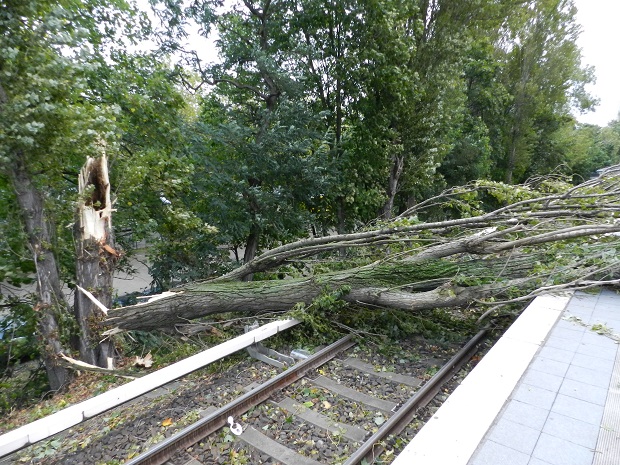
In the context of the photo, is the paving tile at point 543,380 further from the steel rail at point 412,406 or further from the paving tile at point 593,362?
the steel rail at point 412,406

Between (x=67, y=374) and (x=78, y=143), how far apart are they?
11.1 feet

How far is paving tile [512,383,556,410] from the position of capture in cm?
260

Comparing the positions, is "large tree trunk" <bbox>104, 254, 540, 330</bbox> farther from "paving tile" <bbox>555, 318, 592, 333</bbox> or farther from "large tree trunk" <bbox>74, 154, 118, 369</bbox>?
"paving tile" <bbox>555, 318, 592, 333</bbox>

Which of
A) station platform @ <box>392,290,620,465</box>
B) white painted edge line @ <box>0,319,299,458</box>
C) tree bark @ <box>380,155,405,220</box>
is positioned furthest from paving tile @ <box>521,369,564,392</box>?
tree bark @ <box>380,155,405,220</box>

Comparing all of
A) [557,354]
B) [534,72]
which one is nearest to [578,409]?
[557,354]

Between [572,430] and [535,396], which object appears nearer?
[572,430]

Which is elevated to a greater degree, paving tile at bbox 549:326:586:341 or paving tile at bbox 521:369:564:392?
paving tile at bbox 549:326:586:341

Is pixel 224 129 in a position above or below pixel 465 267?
above

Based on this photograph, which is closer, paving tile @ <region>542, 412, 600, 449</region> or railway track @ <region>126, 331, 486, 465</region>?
paving tile @ <region>542, 412, 600, 449</region>

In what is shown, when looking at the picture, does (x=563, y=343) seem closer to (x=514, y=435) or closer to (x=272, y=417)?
(x=514, y=435)

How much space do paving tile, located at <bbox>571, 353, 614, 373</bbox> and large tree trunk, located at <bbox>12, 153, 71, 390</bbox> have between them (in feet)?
20.5

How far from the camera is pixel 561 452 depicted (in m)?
2.17

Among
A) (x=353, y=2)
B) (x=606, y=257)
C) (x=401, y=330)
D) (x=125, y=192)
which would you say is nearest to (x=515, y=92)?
(x=353, y=2)

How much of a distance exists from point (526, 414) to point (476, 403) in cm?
34
